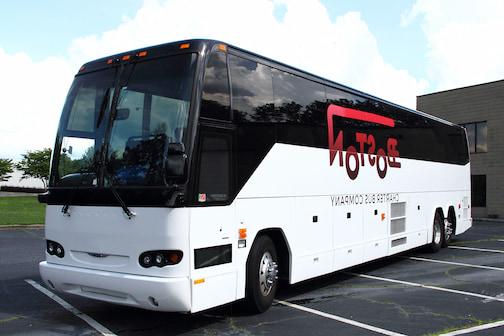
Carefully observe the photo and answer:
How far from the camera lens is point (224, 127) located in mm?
6129

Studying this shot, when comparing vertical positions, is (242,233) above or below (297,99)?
below

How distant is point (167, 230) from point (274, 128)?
2.43 meters

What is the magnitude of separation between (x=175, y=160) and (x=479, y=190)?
30.9m

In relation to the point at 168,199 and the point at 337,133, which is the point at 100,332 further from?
the point at 337,133

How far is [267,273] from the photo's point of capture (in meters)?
6.84

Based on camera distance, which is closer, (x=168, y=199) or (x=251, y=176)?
(x=168, y=199)

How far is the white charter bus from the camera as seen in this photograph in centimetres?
549

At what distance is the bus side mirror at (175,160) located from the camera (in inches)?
204

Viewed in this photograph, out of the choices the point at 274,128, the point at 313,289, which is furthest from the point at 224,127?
the point at 313,289

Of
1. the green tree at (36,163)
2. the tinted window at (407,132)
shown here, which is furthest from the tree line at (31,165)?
the tinted window at (407,132)

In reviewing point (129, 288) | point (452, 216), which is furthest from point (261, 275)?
point (452, 216)

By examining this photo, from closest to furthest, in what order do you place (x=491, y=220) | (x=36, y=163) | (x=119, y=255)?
(x=119, y=255)
(x=491, y=220)
(x=36, y=163)

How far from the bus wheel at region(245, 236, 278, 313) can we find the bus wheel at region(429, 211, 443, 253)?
24.6ft

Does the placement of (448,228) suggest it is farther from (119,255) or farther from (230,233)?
(119,255)
